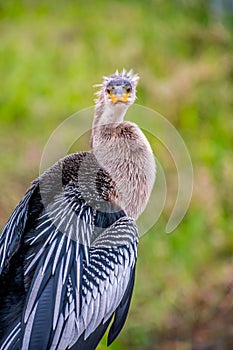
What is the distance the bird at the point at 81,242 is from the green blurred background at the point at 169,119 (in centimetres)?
277

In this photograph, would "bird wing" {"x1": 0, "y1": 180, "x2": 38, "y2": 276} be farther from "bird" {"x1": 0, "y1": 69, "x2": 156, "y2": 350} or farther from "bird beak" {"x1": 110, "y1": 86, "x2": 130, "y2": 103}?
"bird beak" {"x1": 110, "y1": 86, "x2": 130, "y2": 103}

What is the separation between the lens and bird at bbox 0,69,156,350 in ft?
12.8

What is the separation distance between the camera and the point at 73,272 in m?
4.07

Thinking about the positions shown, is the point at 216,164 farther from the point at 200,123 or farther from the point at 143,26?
the point at 143,26

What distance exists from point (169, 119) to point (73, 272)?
179 inches

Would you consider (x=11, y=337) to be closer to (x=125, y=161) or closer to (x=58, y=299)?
(x=58, y=299)

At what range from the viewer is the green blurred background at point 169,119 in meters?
7.81

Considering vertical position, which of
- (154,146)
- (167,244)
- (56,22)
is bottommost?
(167,244)

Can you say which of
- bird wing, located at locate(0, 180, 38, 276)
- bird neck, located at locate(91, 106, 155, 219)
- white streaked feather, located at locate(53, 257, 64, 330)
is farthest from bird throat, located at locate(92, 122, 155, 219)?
white streaked feather, located at locate(53, 257, 64, 330)

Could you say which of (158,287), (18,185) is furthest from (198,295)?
(18,185)

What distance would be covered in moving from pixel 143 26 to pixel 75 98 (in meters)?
1.96

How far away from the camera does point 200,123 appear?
27.8 feet

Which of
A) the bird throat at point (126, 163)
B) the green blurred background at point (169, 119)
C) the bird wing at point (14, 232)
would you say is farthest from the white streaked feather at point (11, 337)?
the green blurred background at point (169, 119)

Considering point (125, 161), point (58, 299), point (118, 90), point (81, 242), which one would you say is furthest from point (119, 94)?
point (58, 299)
